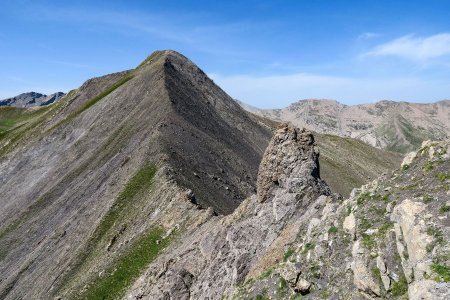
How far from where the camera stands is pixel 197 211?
3831 centimetres

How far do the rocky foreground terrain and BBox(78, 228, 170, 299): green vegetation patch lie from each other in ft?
0.38

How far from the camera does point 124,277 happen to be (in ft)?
113

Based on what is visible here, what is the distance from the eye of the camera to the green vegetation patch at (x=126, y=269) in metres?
33.9

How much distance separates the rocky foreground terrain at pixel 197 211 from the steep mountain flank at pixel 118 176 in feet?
0.83

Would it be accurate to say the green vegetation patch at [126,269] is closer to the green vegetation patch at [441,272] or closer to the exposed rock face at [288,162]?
the exposed rock face at [288,162]

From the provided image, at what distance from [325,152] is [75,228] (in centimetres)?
7797

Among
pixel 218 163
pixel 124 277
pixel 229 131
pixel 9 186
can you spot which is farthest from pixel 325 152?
pixel 124 277

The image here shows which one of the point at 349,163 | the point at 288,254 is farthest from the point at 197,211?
the point at 349,163

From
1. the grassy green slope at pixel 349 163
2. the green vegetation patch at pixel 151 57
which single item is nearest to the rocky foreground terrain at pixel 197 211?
the grassy green slope at pixel 349 163

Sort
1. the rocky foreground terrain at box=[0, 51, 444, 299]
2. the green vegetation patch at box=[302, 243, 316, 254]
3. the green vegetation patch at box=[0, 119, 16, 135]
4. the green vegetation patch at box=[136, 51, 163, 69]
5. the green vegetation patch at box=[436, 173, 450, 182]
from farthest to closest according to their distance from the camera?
the green vegetation patch at box=[0, 119, 16, 135] → the green vegetation patch at box=[136, 51, 163, 69] → the green vegetation patch at box=[302, 243, 316, 254] → the green vegetation patch at box=[436, 173, 450, 182] → the rocky foreground terrain at box=[0, 51, 444, 299]

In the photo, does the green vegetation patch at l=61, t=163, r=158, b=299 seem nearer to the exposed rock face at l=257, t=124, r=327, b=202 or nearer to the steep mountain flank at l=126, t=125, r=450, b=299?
the steep mountain flank at l=126, t=125, r=450, b=299

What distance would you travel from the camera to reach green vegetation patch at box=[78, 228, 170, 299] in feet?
111

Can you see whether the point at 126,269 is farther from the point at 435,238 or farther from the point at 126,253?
the point at 435,238

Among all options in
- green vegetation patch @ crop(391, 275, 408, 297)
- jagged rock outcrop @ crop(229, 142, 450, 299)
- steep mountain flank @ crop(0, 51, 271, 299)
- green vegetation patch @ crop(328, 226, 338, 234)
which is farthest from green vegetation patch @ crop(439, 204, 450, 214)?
steep mountain flank @ crop(0, 51, 271, 299)
